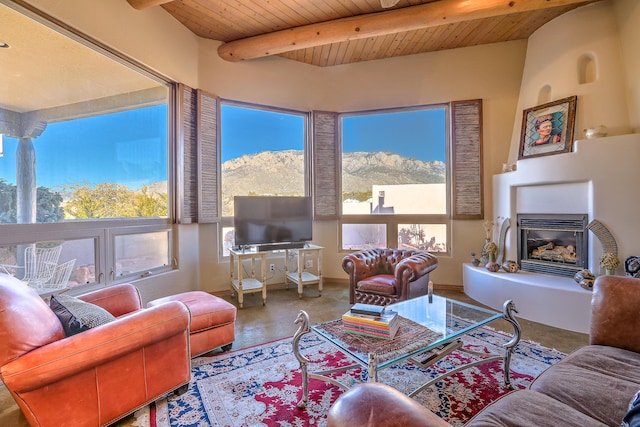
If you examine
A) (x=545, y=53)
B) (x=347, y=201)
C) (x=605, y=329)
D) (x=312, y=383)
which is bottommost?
(x=312, y=383)

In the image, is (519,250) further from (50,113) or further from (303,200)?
(50,113)

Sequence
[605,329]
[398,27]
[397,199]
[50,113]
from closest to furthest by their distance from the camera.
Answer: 1. [605,329]
2. [50,113]
3. [398,27]
4. [397,199]

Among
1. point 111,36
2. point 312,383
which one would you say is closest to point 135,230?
point 111,36

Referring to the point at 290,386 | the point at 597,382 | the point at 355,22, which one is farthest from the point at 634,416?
the point at 355,22

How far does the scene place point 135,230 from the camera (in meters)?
Answer: 3.14

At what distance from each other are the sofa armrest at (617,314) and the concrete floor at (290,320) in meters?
0.98

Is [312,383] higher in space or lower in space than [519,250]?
lower

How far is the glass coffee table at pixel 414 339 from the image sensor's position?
62.8 inches

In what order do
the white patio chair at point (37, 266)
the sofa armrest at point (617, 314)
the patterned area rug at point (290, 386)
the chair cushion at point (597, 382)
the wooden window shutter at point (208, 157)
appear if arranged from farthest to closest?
the wooden window shutter at point (208, 157), the white patio chair at point (37, 266), the patterned area rug at point (290, 386), the sofa armrest at point (617, 314), the chair cushion at point (597, 382)

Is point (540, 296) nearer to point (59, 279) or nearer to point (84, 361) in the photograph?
point (84, 361)

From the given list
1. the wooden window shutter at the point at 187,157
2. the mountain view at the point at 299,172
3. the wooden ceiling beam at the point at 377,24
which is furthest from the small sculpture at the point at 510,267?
the wooden window shutter at the point at 187,157

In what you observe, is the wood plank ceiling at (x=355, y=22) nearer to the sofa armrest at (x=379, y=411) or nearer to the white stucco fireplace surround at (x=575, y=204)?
the white stucco fireplace surround at (x=575, y=204)

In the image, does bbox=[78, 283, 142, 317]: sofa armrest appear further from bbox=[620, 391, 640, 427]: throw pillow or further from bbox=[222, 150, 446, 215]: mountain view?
bbox=[620, 391, 640, 427]: throw pillow

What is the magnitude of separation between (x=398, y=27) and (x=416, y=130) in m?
1.52
